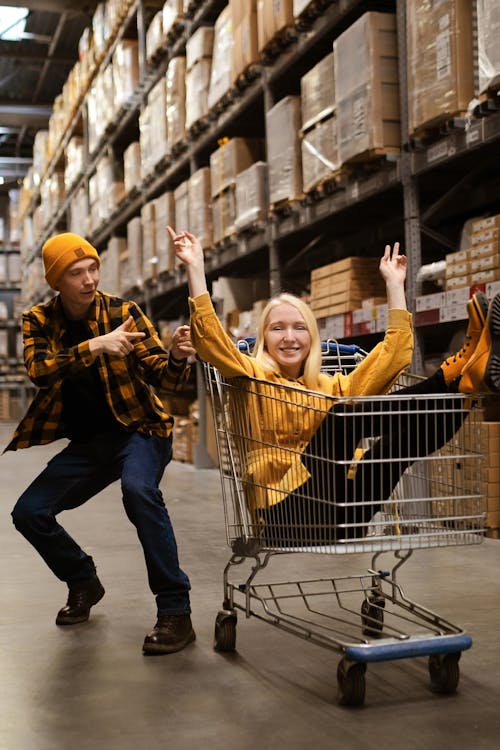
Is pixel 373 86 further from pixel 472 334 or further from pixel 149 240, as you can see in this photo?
pixel 149 240

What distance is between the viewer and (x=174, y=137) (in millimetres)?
9633

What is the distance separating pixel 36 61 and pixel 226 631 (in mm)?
18203

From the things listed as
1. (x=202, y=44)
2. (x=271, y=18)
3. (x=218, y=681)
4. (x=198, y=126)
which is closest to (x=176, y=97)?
(x=198, y=126)

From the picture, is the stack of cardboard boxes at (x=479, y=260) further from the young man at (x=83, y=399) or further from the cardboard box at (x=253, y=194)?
the cardboard box at (x=253, y=194)

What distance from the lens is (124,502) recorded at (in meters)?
3.09

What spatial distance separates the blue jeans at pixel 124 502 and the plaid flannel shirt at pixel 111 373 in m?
0.09

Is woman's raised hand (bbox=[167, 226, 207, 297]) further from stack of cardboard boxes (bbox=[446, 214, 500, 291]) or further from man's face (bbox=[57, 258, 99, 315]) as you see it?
stack of cardboard boxes (bbox=[446, 214, 500, 291])

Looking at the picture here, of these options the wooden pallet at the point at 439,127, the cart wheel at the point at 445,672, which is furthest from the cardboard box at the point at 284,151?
the cart wheel at the point at 445,672

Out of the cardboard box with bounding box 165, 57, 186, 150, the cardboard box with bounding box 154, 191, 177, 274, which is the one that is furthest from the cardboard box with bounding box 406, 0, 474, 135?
the cardboard box with bounding box 154, 191, 177, 274

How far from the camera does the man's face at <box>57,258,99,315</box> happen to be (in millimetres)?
3324

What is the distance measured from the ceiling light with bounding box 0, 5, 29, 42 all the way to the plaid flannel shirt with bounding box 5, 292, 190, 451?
570 inches

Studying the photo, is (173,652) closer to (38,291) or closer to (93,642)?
(93,642)

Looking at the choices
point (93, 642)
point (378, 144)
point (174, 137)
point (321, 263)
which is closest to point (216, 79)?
point (174, 137)

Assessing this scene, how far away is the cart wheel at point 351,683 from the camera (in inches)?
95.8
